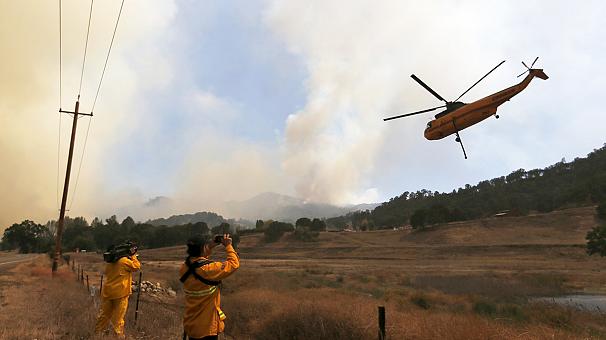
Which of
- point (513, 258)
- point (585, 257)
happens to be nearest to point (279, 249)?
point (513, 258)

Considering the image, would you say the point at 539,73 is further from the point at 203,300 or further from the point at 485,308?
the point at 203,300

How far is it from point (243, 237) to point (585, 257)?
85.5 meters

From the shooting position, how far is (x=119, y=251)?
8.09m

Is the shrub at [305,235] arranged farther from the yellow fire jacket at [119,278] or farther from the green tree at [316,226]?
the yellow fire jacket at [119,278]

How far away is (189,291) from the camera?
4781mm

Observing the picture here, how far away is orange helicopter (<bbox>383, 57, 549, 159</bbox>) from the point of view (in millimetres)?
15531

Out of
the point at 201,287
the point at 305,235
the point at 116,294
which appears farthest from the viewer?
the point at 305,235

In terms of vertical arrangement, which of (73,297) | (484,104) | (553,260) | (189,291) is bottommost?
(553,260)

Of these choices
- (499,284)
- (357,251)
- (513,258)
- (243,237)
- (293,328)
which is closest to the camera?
(293,328)

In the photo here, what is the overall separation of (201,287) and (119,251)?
13.9 feet

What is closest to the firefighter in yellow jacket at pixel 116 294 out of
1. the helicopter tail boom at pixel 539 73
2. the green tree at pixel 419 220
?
the helicopter tail boom at pixel 539 73

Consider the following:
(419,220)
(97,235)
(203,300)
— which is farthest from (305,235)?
(203,300)

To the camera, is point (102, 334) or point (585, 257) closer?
point (102, 334)

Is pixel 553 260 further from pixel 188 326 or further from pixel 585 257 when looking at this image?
pixel 188 326
